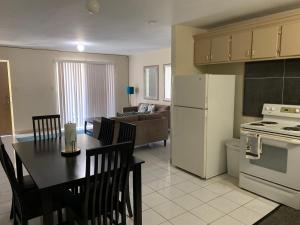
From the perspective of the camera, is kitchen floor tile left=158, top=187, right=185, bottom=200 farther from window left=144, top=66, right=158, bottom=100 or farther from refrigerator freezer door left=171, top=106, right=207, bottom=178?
window left=144, top=66, right=158, bottom=100

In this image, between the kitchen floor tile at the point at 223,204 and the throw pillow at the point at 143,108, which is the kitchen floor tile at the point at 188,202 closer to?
the kitchen floor tile at the point at 223,204

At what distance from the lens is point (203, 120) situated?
11.0 ft

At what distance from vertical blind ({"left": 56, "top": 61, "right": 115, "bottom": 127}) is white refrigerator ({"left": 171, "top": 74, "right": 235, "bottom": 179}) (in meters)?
4.50

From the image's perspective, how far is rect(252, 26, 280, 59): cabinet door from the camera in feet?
9.70

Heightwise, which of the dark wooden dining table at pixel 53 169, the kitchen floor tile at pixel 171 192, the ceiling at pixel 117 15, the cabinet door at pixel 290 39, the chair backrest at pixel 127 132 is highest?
the ceiling at pixel 117 15

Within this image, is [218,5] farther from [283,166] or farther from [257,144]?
[283,166]

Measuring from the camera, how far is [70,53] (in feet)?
23.5

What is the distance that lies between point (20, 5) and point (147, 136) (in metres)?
3.21

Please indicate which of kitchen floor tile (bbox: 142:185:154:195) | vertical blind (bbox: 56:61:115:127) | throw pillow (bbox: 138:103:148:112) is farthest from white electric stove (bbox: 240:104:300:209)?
vertical blind (bbox: 56:61:115:127)

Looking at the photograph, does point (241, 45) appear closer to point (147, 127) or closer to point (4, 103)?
point (147, 127)

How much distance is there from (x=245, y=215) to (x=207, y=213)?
0.42m

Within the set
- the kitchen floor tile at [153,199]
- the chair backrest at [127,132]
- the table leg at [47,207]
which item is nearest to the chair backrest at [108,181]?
the table leg at [47,207]

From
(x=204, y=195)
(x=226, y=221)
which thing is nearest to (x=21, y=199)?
(x=226, y=221)

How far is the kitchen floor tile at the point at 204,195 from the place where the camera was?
2.94 m
